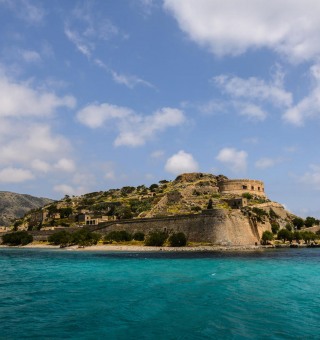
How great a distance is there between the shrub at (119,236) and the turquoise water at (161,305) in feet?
126

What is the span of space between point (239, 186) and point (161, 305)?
7377 centimetres

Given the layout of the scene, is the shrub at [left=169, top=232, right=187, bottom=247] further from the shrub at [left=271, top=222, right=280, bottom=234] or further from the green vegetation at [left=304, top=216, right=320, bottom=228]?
the green vegetation at [left=304, top=216, right=320, bottom=228]

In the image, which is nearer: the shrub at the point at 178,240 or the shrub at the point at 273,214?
the shrub at the point at 178,240

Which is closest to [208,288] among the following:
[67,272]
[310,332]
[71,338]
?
[310,332]

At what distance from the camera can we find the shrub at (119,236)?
6806cm

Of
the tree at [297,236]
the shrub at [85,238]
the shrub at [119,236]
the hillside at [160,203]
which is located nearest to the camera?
the shrub at [85,238]

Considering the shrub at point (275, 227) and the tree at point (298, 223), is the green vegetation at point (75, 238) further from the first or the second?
the tree at point (298, 223)

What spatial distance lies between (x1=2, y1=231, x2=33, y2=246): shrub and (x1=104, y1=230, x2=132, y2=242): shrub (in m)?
21.1

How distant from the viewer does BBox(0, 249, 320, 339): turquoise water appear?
13562 millimetres

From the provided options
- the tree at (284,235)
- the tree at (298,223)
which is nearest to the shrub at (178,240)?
the tree at (284,235)

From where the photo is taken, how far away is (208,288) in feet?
73.6

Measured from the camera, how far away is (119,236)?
68.2 meters

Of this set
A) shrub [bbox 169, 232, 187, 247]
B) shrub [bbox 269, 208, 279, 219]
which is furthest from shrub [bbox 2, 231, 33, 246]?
shrub [bbox 269, 208, 279, 219]

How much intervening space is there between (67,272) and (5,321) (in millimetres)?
16547
